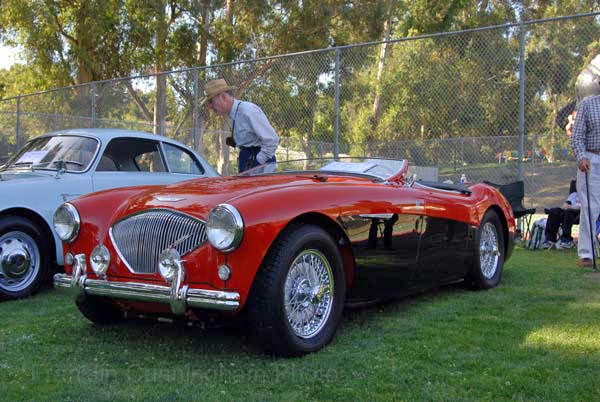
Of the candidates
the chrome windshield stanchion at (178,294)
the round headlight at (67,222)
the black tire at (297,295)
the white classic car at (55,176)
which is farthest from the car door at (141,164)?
the black tire at (297,295)

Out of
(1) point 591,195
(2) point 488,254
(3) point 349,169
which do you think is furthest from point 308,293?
(1) point 591,195

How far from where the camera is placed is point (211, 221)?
10.6 feet

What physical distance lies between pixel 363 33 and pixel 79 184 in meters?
19.9

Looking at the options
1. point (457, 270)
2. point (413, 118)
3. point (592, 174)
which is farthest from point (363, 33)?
point (457, 270)

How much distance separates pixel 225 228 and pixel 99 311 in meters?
1.44

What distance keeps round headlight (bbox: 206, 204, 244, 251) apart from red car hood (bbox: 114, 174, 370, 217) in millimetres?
121

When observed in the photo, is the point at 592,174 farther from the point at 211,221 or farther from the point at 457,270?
the point at 211,221

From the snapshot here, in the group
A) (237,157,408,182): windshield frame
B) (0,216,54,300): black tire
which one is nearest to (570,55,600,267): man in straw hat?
(237,157,408,182): windshield frame

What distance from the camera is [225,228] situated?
126 inches

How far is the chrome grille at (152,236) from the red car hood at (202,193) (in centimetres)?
5

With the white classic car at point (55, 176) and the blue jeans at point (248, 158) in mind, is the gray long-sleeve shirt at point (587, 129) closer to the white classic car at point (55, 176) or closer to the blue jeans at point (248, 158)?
the blue jeans at point (248, 158)

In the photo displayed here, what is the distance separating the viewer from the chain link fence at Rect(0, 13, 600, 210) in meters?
8.84

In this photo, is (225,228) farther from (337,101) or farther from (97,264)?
(337,101)

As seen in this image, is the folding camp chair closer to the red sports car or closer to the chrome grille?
the red sports car
